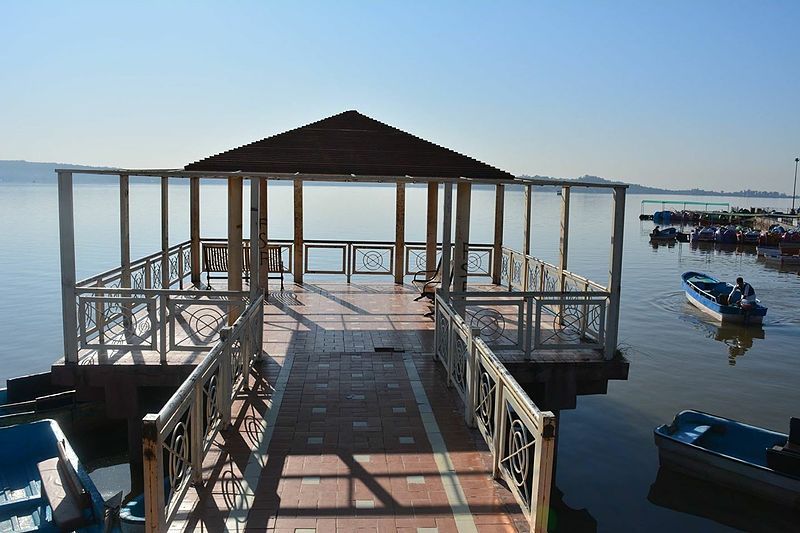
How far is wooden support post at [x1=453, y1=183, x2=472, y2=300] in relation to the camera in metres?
10.7

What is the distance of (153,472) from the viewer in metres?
4.01

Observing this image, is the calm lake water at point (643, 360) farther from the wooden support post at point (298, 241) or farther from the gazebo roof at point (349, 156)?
the wooden support post at point (298, 241)

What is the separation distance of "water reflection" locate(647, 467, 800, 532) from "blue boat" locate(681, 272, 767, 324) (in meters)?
12.8

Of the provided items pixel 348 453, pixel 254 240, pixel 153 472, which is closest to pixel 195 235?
pixel 254 240

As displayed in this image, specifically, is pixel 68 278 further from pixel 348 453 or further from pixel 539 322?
pixel 539 322

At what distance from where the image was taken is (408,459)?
5805 millimetres

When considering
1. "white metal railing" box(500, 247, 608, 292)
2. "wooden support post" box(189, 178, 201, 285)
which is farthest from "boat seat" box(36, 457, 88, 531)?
"wooden support post" box(189, 178, 201, 285)

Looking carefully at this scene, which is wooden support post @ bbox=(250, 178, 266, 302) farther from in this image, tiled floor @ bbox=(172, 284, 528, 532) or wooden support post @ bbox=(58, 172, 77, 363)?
wooden support post @ bbox=(58, 172, 77, 363)

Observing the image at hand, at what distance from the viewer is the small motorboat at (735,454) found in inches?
365

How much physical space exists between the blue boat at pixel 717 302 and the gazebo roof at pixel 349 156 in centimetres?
1486

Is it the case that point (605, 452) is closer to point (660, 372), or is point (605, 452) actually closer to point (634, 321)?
point (660, 372)

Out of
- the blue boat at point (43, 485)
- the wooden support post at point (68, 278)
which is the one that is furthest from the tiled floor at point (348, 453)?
the wooden support post at point (68, 278)

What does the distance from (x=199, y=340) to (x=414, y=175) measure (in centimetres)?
381

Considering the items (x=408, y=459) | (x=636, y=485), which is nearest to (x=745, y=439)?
(x=636, y=485)
